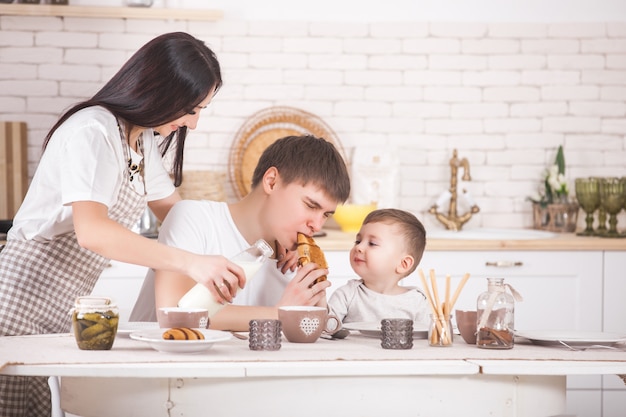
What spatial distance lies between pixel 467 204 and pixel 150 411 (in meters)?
3.14

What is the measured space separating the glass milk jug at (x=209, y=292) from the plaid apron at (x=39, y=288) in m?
0.43

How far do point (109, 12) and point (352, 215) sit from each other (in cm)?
148

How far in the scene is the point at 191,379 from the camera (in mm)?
1641

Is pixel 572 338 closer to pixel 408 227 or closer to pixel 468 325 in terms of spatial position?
A: pixel 468 325

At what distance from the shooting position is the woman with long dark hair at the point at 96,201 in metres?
1.97

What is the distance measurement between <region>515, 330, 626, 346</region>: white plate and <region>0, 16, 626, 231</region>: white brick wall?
8.15ft

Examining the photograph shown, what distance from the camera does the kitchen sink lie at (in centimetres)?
420

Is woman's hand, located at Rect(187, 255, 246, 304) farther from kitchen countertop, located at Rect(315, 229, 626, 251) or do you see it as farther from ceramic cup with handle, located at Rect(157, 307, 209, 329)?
kitchen countertop, located at Rect(315, 229, 626, 251)

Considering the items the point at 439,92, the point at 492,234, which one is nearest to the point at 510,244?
the point at 492,234

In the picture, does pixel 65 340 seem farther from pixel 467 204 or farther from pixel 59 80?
pixel 467 204

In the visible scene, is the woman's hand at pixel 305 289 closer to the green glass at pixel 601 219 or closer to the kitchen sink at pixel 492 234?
the kitchen sink at pixel 492 234

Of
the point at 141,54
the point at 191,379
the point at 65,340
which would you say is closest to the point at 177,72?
the point at 141,54

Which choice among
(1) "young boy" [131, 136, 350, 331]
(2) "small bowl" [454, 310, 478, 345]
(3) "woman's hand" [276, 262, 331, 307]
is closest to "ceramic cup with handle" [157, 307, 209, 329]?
(3) "woman's hand" [276, 262, 331, 307]

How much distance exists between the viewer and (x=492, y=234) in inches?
171
